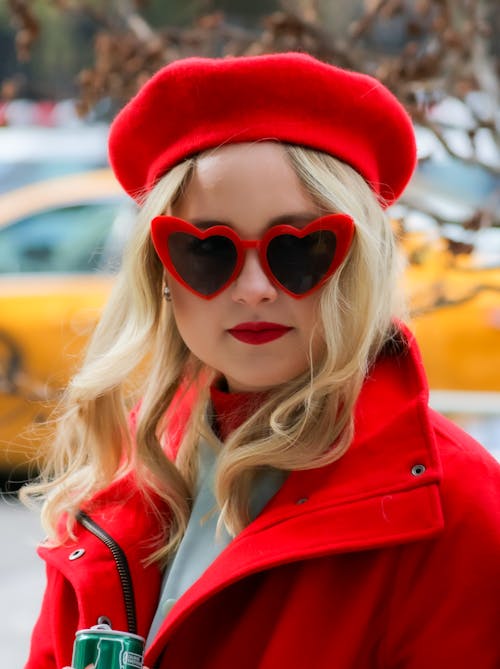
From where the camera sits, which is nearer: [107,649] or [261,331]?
[107,649]

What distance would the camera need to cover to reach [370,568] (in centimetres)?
137

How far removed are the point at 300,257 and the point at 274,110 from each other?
0.22 metres

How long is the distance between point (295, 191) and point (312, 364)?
0.25 m

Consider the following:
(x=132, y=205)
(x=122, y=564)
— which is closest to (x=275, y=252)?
(x=122, y=564)

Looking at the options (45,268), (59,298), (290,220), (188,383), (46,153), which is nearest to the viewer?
(290,220)

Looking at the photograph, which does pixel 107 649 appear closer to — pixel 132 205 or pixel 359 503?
pixel 359 503

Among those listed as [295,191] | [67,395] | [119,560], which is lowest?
[119,560]

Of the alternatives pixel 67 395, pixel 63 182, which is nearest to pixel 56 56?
pixel 63 182

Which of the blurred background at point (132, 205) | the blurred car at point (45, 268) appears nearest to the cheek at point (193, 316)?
the blurred background at point (132, 205)

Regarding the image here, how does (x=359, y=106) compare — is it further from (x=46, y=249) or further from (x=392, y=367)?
(x=46, y=249)

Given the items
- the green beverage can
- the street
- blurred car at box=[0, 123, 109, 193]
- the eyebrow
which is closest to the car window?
blurred car at box=[0, 123, 109, 193]

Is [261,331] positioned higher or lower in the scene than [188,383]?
higher

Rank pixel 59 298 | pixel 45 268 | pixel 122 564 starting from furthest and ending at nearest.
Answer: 1. pixel 45 268
2. pixel 59 298
3. pixel 122 564

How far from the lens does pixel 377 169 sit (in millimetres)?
1589
